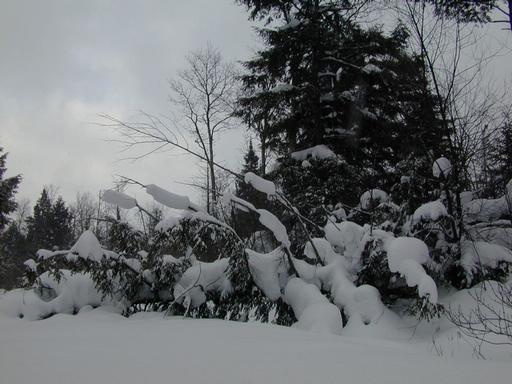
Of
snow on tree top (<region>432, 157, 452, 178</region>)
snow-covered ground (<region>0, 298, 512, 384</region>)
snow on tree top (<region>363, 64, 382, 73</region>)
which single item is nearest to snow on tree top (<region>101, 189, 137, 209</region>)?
snow-covered ground (<region>0, 298, 512, 384</region>)

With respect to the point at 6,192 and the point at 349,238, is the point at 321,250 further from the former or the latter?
the point at 6,192

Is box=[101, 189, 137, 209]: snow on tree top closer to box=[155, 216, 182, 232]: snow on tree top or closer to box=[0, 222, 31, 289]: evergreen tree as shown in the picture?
box=[155, 216, 182, 232]: snow on tree top

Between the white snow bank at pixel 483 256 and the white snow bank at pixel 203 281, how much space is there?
3.79 m

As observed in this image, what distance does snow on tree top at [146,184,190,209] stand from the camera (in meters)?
4.91

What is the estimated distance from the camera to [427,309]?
4.43 metres

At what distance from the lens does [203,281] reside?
5.50m

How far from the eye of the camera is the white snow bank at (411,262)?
4.39 meters

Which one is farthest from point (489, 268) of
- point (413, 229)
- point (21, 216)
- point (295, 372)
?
point (21, 216)

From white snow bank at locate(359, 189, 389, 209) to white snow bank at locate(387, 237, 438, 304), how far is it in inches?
105

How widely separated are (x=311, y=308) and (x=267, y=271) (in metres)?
0.91

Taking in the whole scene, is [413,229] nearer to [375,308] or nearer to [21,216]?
[375,308]

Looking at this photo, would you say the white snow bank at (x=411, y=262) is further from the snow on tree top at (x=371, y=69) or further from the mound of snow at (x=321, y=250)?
the snow on tree top at (x=371, y=69)

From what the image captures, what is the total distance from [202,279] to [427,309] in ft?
10.4

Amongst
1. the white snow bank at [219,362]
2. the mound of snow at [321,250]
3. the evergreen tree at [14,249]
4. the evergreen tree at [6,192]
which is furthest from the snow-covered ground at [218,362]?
the evergreen tree at [14,249]
